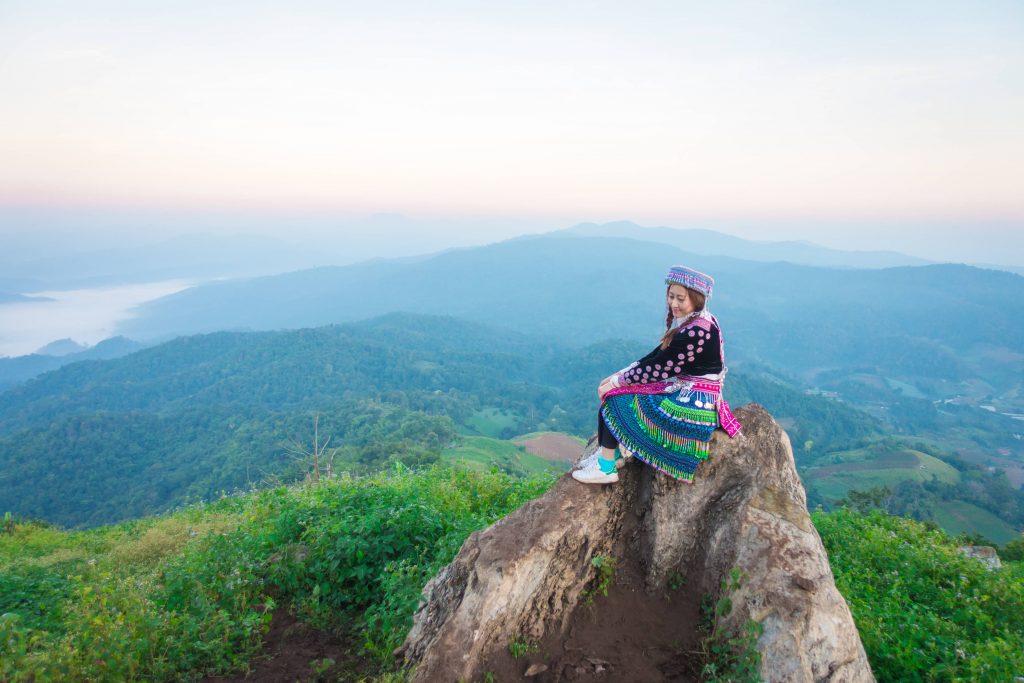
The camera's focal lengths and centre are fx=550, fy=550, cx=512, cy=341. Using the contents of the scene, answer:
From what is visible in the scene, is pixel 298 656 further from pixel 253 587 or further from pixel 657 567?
pixel 657 567

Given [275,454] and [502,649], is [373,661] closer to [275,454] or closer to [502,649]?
[502,649]

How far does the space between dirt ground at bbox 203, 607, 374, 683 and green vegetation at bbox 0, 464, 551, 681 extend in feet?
0.36

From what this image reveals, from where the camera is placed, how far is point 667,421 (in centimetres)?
470

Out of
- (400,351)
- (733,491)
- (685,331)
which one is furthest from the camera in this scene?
(400,351)

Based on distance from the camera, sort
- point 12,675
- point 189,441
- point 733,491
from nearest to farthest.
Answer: point 12,675 < point 733,491 < point 189,441

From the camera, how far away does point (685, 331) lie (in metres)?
4.56

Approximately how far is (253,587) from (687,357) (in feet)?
16.3

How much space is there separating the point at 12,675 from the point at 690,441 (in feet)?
18.4

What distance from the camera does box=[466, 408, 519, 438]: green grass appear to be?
306 feet

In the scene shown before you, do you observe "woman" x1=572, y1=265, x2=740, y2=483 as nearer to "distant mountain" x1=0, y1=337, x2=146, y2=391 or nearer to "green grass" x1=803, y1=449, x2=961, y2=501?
"green grass" x1=803, y1=449, x2=961, y2=501

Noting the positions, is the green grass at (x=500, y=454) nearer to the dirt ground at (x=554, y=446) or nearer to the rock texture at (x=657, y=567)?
the dirt ground at (x=554, y=446)

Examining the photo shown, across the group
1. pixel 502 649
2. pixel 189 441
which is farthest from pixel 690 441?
pixel 189 441

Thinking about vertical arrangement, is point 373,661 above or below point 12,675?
below

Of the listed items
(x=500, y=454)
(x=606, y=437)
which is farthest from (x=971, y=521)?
(x=606, y=437)
